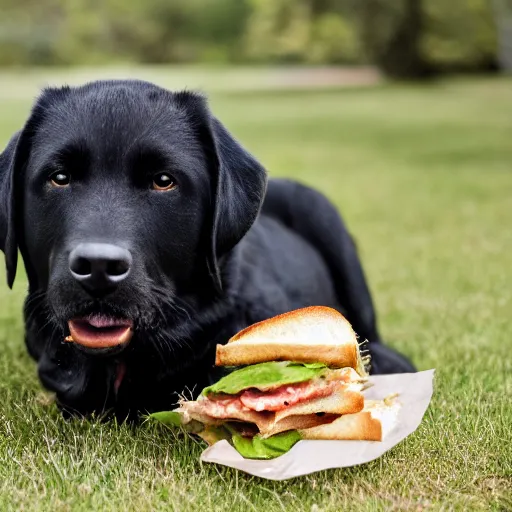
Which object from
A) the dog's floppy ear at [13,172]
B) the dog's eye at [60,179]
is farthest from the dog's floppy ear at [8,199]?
the dog's eye at [60,179]

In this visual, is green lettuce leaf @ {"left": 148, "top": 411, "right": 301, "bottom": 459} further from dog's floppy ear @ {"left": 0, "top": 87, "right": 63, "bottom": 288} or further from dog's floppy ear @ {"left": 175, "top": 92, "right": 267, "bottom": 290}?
dog's floppy ear @ {"left": 0, "top": 87, "right": 63, "bottom": 288}

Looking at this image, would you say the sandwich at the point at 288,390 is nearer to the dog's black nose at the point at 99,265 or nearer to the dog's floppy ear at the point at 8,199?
the dog's black nose at the point at 99,265

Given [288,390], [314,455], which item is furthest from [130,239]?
[314,455]

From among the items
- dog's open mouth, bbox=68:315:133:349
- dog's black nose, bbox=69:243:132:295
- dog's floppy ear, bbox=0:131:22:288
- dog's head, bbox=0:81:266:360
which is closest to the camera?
dog's black nose, bbox=69:243:132:295

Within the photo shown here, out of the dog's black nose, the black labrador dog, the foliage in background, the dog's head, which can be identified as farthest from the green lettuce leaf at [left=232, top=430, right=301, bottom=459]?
the foliage in background

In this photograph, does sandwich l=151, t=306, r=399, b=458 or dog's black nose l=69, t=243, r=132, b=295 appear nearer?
dog's black nose l=69, t=243, r=132, b=295

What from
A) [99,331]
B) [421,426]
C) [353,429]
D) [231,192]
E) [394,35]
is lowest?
[394,35]

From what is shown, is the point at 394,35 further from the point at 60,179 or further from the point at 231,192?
the point at 60,179
